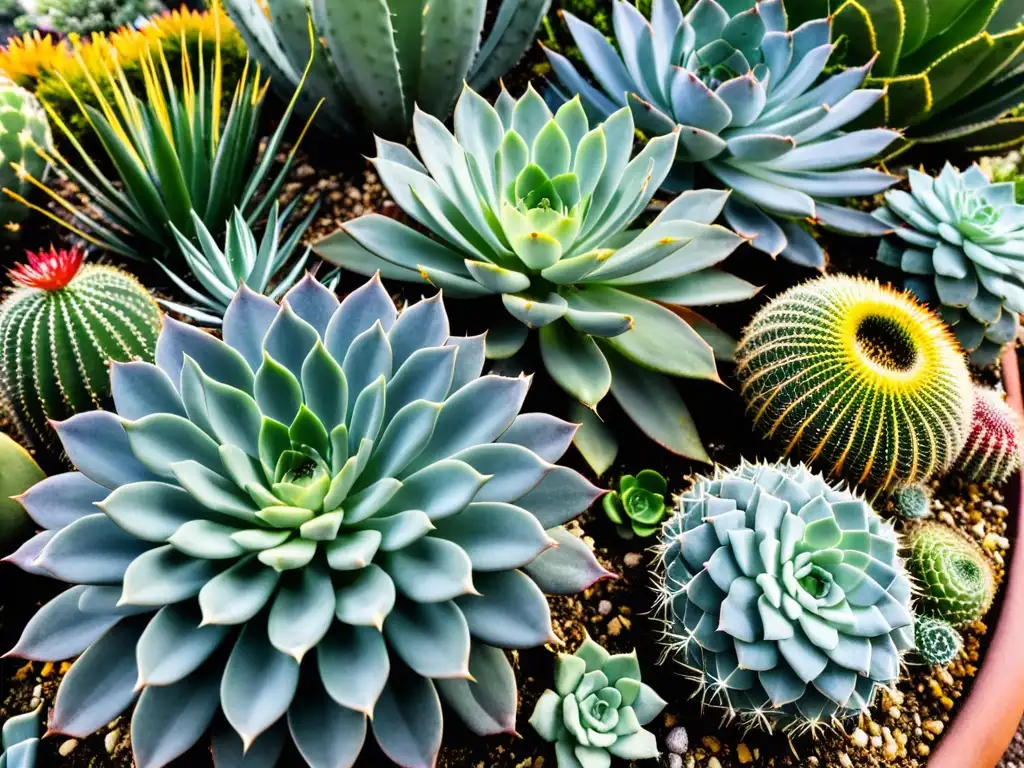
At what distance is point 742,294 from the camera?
159cm

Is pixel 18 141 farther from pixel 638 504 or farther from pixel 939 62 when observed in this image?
pixel 939 62

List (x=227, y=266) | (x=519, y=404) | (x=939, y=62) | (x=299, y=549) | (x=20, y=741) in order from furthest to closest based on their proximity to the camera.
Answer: (x=939, y=62)
(x=227, y=266)
(x=20, y=741)
(x=519, y=404)
(x=299, y=549)

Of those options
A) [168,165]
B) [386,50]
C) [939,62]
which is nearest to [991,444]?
[939,62]

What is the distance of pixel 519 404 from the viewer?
113 cm

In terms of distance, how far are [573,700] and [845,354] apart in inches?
33.3

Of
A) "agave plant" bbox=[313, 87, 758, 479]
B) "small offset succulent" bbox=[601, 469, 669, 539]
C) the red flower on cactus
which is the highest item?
"agave plant" bbox=[313, 87, 758, 479]

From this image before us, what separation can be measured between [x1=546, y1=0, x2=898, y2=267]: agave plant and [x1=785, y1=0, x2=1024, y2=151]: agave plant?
31 centimetres

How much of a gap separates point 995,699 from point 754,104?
4.40 feet

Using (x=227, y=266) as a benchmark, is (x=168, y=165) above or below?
above

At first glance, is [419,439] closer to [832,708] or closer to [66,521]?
[66,521]

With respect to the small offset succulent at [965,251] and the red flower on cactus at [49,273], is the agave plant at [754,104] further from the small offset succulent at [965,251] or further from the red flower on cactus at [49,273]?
the red flower on cactus at [49,273]

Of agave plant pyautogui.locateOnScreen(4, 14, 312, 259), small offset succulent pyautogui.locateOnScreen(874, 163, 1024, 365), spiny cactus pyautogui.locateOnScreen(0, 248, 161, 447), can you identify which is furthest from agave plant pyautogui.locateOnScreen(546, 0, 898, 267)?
spiny cactus pyautogui.locateOnScreen(0, 248, 161, 447)

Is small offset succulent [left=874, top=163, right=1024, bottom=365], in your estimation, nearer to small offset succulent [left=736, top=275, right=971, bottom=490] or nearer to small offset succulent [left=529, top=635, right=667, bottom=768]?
small offset succulent [left=736, top=275, right=971, bottom=490]

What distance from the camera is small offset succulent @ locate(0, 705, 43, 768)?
123 centimetres
